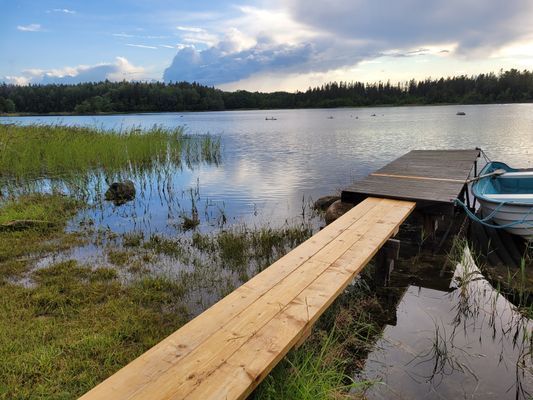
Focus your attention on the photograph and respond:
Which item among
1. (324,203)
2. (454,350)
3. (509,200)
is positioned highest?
(509,200)

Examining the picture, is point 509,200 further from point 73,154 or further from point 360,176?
point 73,154

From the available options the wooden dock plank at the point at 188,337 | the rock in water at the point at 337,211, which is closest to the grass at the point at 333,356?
the wooden dock plank at the point at 188,337

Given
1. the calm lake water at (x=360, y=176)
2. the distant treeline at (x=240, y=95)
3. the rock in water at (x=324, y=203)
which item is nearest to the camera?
the calm lake water at (x=360, y=176)

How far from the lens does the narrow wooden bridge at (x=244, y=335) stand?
2252 millimetres

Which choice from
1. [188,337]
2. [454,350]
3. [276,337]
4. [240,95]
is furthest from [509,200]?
[240,95]

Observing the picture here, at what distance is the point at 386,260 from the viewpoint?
5410 mm

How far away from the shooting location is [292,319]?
2951 millimetres

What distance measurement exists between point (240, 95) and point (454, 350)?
124915mm

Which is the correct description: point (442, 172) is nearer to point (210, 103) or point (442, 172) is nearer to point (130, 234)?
point (130, 234)

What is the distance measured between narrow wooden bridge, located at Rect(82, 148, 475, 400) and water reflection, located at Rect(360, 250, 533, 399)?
1006mm

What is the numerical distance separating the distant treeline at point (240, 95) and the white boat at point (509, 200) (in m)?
65.2

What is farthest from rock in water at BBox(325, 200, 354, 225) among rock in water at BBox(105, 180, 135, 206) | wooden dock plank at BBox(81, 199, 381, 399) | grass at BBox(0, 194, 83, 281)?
rock in water at BBox(105, 180, 135, 206)

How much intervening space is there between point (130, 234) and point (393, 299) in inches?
216

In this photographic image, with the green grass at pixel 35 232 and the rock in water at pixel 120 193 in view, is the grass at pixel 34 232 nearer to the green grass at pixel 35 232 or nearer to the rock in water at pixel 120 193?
the green grass at pixel 35 232
